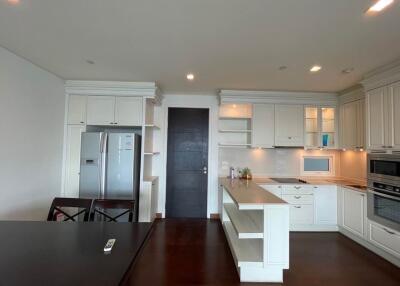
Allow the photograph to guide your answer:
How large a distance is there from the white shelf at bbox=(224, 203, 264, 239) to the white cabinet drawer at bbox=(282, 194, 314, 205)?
1.11 meters

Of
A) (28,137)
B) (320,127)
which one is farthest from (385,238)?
(28,137)

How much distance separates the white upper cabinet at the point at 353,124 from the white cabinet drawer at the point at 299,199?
1153 millimetres

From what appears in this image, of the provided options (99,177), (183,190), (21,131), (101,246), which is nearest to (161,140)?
(183,190)

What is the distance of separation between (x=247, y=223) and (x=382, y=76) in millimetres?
2606

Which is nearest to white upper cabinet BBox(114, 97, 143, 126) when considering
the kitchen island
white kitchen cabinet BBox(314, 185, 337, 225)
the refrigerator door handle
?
the refrigerator door handle

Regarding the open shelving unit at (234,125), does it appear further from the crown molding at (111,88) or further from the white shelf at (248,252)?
the white shelf at (248,252)

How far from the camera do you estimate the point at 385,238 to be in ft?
9.86

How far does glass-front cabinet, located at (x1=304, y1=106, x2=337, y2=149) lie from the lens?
4.50m

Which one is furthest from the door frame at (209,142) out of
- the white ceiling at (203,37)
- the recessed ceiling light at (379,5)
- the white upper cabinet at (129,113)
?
the recessed ceiling light at (379,5)

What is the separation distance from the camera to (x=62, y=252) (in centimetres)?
135

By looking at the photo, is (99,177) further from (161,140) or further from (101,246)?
(101,246)

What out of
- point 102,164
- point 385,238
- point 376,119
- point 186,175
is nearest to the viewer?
point 385,238

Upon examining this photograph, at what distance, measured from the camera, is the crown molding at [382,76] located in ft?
9.60

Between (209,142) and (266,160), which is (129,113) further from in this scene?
(266,160)
